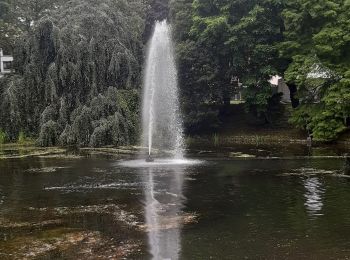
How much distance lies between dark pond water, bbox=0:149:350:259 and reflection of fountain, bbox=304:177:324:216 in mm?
28

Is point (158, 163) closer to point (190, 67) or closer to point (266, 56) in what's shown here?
point (190, 67)

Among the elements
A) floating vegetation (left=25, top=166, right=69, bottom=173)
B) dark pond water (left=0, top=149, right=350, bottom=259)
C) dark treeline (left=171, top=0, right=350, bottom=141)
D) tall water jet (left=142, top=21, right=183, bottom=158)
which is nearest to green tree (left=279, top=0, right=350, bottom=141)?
dark treeline (left=171, top=0, right=350, bottom=141)

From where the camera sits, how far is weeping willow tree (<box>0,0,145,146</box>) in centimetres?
3058

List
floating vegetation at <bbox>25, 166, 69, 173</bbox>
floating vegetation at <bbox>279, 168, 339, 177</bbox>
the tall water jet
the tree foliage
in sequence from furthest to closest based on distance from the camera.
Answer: the tree foliage
the tall water jet
floating vegetation at <bbox>25, 166, 69, 173</bbox>
floating vegetation at <bbox>279, 168, 339, 177</bbox>

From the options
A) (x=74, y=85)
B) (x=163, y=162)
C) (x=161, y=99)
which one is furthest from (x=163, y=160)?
(x=161, y=99)

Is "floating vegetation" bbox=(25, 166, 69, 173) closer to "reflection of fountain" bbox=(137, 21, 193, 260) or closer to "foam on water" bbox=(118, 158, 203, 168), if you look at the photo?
"foam on water" bbox=(118, 158, 203, 168)

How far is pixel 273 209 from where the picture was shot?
12.4m

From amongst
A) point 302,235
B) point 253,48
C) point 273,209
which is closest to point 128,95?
point 253,48

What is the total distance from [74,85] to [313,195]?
21430mm

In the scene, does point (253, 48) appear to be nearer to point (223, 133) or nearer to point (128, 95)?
point (223, 133)

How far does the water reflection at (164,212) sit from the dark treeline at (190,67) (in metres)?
13.0

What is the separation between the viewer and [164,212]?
12.3 m

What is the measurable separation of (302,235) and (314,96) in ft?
87.1

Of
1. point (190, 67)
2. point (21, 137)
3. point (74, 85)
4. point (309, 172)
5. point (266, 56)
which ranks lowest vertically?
point (309, 172)
